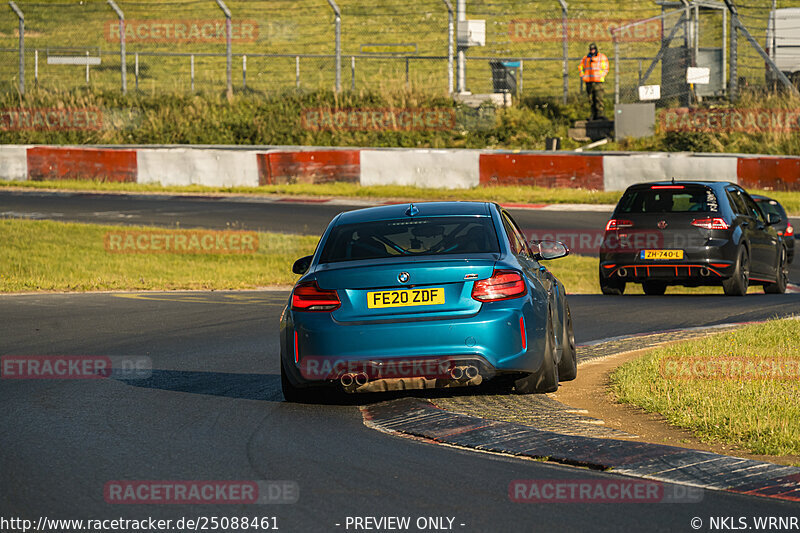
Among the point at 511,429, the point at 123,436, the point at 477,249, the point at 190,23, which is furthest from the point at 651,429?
the point at 190,23

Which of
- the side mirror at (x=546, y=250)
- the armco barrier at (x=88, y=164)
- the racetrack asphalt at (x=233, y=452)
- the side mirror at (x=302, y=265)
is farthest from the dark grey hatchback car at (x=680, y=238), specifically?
the armco barrier at (x=88, y=164)

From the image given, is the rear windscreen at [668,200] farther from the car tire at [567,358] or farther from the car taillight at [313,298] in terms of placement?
the car taillight at [313,298]

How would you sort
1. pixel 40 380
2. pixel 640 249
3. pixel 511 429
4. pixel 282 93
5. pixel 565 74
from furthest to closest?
pixel 282 93 → pixel 565 74 → pixel 640 249 → pixel 40 380 → pixel 511 429

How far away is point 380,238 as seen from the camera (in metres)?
8.70

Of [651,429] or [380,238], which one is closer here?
[651,429]

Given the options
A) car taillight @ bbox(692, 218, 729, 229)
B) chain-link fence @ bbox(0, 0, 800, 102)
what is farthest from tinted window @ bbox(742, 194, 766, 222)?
chain-link fence @ bbox(0, 0, 800, 102)

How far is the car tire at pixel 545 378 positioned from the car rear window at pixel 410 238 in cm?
72

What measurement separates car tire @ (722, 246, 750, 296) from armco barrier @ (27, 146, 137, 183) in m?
19.2

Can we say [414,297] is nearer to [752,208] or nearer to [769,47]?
[752,208]

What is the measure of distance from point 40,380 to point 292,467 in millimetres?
3954

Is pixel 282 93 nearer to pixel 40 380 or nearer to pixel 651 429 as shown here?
pixel 40 380

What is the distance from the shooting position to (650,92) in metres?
34.0

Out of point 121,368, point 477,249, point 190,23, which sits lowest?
point 121,368

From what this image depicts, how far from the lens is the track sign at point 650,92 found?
1337 inches
